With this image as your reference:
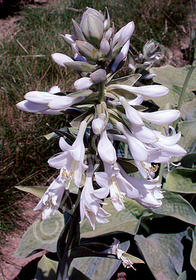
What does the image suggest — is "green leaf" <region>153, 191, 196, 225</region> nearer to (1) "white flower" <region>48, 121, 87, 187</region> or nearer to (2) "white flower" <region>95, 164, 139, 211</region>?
(2) "white flower" <region>95, 164, 139, 211</region>

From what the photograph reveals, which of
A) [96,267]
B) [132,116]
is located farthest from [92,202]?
[96,267]

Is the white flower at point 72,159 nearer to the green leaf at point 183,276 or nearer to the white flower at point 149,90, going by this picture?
the white flower at point 149,90

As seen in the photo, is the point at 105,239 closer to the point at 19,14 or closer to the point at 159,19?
the point at 159,19

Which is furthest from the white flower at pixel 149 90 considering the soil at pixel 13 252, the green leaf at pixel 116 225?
the soil at pixel 13 252

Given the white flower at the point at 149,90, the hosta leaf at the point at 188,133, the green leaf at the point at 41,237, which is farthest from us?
the hosta leaf at the point at 188,133

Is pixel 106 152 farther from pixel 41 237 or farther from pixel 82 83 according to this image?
pixel 41 237
